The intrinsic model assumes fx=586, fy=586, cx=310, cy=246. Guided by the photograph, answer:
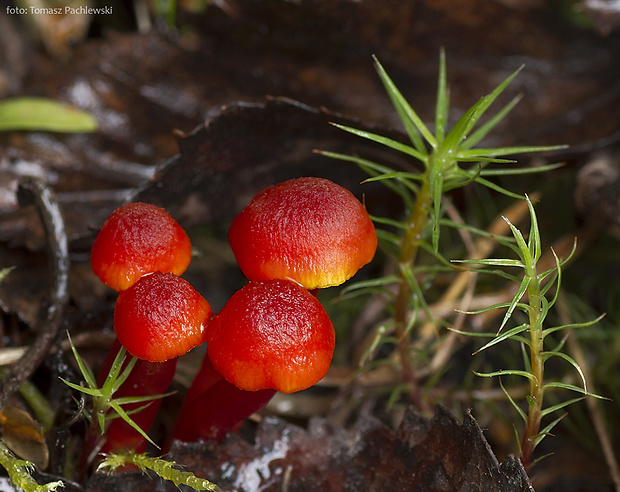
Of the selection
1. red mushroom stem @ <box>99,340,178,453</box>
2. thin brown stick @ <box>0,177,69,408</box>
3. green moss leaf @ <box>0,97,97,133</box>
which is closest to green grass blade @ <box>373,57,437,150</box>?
red mushroom stem @ <box>99,340,178,453</box>

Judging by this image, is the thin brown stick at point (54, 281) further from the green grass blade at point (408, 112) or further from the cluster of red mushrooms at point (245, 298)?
the green grass blade at point (408, 112)

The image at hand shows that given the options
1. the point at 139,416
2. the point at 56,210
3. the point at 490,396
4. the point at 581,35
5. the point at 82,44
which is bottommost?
the point at 490,396

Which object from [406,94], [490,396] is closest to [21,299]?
[490,396]

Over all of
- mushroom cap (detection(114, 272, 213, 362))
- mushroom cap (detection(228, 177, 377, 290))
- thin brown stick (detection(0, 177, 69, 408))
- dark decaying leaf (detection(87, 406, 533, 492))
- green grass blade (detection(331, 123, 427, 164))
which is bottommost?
dark decaying leaf (detection(87, 406, 533, 492))

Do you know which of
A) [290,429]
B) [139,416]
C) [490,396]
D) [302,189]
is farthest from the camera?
[490,396]

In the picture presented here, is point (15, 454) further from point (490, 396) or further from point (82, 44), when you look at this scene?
point (82, 44)

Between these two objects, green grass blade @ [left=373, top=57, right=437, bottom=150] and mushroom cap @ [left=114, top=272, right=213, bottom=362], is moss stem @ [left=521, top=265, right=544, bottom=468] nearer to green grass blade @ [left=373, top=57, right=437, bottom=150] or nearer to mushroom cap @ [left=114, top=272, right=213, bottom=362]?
green grass blade @ [left=373, top=57, right=437, bottom=150]

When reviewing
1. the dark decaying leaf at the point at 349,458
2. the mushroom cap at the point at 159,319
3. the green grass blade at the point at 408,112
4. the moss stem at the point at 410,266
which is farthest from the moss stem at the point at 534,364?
the mushroom cap at the point at 159,319
